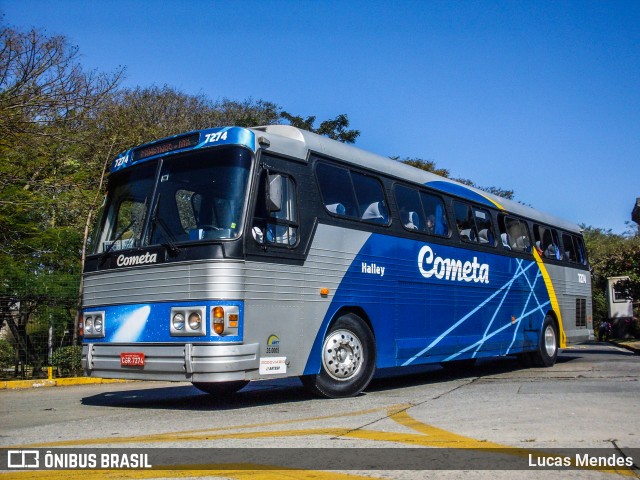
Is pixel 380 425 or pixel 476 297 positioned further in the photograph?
pixel 476 297

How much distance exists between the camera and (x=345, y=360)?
948cm

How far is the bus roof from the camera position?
348 inches

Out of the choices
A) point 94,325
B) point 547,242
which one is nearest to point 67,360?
point 94,325

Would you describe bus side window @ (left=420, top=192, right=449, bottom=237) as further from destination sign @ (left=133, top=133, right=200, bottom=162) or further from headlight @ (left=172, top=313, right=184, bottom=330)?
headlight @ (left=172, top=313, right=184, bottom=330)

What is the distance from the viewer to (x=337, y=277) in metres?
9.45

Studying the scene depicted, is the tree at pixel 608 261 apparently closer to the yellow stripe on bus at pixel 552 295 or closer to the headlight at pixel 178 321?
the yellow stripe on bus at pixel 552 295

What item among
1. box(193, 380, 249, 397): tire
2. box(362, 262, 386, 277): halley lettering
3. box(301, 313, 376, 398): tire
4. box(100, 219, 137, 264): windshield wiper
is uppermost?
box(100, 219, 137, 264): windshield wiper

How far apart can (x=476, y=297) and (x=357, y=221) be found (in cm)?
403

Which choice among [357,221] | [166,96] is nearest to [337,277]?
[357,221]

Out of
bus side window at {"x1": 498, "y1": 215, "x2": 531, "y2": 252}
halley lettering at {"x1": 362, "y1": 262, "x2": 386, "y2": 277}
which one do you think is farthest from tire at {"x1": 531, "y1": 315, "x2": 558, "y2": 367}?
halley lettering at {"x1": 362, "y1": 262, "x2": 386, "y2": 277}

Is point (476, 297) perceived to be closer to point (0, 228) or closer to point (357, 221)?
point (357, 221)

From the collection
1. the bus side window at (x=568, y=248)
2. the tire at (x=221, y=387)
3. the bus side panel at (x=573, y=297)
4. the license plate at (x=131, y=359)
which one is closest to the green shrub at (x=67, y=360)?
the tire at (x=221, y=387)

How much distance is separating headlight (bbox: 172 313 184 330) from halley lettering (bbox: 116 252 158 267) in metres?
0.76

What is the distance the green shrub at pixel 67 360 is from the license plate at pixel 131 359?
7196 millimetres
